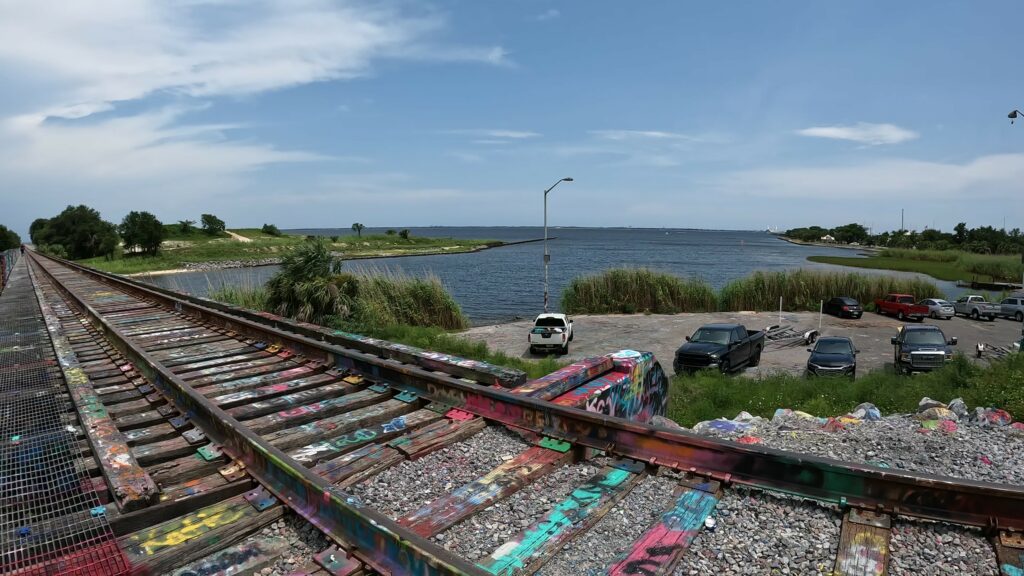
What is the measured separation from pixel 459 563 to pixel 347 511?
2.73 ft

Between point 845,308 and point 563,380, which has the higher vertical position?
point 563,380

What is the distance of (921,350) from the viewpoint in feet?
56.9

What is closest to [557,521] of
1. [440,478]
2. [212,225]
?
[440,478]

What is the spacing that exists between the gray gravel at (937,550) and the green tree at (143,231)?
117532 millimetres

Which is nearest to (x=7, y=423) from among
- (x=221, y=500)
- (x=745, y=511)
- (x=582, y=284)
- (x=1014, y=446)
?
(x=221, y=500)

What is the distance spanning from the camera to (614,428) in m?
4.07

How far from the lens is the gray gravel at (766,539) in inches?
107

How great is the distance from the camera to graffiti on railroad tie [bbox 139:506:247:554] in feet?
9.99

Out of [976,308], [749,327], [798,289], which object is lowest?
[749,327]

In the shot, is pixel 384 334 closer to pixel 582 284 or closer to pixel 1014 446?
pixel 1014 446

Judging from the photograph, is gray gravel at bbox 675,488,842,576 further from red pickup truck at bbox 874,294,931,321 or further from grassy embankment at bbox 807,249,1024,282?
grassy embankment at bbox 807,249,1024,282

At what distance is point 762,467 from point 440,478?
209 centimetres

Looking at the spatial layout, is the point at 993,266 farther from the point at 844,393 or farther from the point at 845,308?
the point at 844,393

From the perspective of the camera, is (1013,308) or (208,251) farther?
(208,251)
